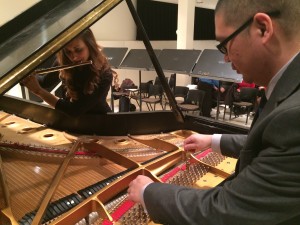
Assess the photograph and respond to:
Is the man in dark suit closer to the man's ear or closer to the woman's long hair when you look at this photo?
the man's ear

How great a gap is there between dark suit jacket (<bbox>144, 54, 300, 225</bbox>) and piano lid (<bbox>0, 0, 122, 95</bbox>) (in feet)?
2.54

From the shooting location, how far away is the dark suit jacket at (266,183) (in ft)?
2.51

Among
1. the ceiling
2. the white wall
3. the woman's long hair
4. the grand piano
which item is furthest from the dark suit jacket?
the ceiling

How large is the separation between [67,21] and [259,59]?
2.73ft

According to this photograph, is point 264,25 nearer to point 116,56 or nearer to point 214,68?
point 214,68

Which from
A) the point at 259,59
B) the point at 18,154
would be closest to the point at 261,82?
the point at 259,59

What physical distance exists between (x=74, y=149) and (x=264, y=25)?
61.0 inches

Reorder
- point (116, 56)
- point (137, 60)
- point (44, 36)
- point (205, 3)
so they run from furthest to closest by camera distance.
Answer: point (205, 3) < point (116, 56) < point (137, 60) < point (44, 36)

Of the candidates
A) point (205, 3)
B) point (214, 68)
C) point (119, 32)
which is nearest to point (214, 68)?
point (214, 68)

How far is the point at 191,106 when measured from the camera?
615 cm

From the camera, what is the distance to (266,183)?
799 mm

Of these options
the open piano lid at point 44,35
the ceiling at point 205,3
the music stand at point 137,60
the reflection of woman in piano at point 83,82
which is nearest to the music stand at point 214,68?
the music stand at point 137,60

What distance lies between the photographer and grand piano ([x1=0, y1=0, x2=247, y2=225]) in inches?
47.8

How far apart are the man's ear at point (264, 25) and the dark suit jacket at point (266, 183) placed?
117 mm
